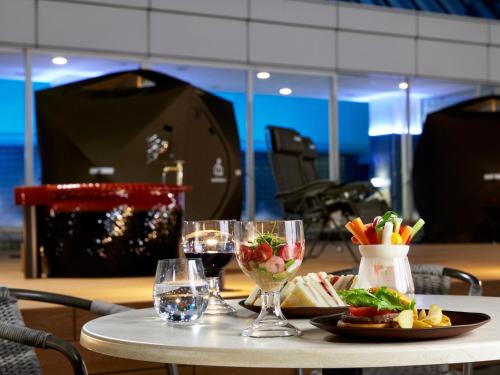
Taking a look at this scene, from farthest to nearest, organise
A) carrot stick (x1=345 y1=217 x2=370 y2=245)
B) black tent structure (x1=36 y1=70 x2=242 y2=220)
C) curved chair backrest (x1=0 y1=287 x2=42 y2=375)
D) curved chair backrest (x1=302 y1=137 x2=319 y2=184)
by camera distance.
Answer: curved chair backrest (x1=302 y1=137 x2=319 y2=184) < black tent structure (x1=36 y1=70 x2=242 y2=220) < curved chair backrest (x1=0 y1=287 x2=42 y2=375) < carrot stick (x1=345 y1=217 x2=370 y2=245)

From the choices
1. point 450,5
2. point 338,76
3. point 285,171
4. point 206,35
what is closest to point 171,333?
point 285,171

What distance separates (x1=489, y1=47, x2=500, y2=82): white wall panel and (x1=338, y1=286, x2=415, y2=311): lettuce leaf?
1089 cm

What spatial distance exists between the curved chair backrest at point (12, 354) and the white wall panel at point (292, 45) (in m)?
8.10

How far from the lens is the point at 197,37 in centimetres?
961

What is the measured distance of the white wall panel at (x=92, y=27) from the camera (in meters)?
8.83

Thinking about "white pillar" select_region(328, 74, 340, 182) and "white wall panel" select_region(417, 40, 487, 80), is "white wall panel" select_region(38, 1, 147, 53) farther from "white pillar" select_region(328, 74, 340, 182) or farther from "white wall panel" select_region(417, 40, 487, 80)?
"white wall panel" select_region(417, 40, 487, 80)

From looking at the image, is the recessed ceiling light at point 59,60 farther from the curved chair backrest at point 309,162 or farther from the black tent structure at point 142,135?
the curved chair backrest at point 309,162

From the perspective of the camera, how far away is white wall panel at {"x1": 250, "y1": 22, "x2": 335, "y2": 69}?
1000 centimetres

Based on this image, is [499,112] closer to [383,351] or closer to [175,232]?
[175,232]

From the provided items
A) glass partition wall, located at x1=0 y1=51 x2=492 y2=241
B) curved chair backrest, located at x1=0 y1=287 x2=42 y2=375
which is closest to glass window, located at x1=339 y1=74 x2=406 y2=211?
glass partition wall, located at x1=0 y1=51 x2=492 y2=241

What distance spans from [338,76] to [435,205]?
181 cm

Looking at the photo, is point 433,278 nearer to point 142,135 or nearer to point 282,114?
point 142,135

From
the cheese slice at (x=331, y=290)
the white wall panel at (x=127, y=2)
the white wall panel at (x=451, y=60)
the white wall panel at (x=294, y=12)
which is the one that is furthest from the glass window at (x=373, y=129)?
the cheese slice at (x=331, y=290)

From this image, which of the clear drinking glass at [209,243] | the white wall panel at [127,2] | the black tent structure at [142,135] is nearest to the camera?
the clear drinking glass at [209,243]
